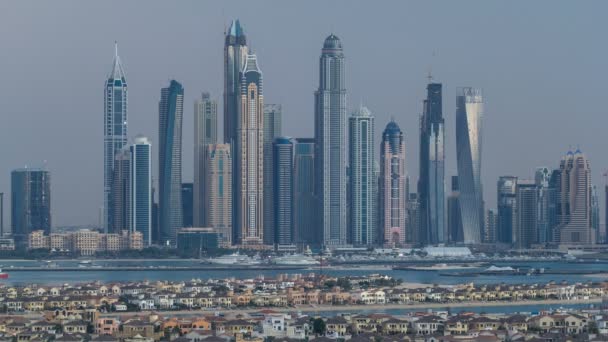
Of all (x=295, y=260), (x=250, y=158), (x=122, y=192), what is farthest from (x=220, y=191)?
(x=295, y=260)

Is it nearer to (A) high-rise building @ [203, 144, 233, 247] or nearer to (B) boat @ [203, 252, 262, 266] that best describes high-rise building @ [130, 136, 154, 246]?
(A) high-rise building @ [203, 144, 233, 247]

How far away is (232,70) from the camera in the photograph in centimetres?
12138

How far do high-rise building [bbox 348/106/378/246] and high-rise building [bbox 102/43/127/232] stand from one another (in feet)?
46.9

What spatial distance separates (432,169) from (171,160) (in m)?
20.2

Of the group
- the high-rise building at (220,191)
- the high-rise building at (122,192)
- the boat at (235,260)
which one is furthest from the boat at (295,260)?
the high-rise building at (122,192)

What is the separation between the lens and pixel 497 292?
54219 millimetres

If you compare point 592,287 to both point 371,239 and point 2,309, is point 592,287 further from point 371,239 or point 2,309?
point 371,239

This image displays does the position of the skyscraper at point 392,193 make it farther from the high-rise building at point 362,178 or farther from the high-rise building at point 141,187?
the high-rise building at point 141,187

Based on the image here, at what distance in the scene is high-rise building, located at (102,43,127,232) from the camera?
393 feet

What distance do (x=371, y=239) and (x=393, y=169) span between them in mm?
4990

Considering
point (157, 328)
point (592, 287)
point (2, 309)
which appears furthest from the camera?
point (592, 287)

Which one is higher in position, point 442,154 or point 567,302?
point 442,154

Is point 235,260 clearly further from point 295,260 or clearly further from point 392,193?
point 392,193

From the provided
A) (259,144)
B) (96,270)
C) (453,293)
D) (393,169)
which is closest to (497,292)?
(453,293)
